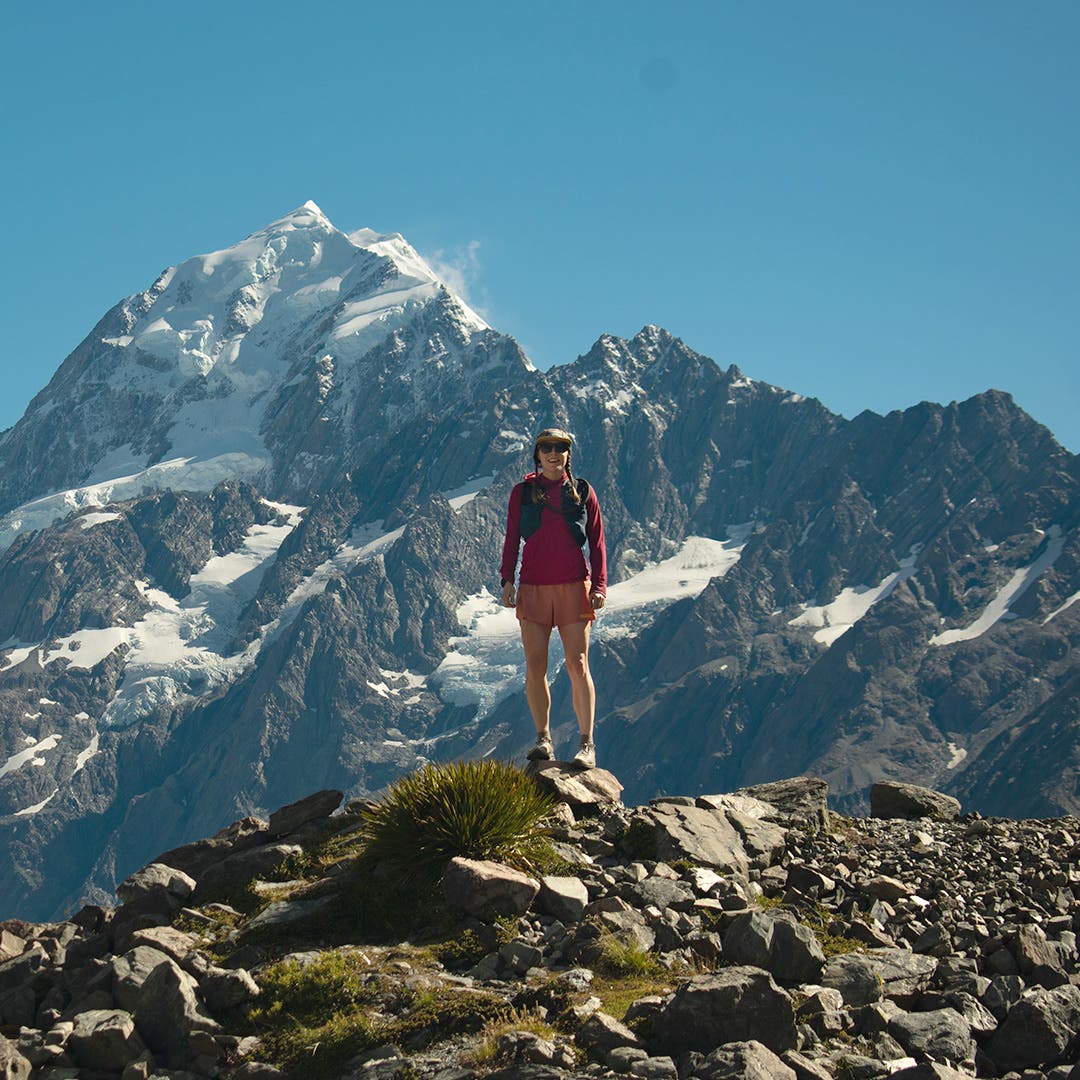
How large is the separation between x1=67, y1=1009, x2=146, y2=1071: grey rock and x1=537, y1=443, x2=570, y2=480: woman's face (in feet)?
30.7

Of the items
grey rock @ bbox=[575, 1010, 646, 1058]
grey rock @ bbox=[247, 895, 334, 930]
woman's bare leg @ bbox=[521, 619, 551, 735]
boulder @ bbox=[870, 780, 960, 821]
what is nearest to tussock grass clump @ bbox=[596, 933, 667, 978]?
grey rock @ bbox=[575, 1010, 646, 1058]

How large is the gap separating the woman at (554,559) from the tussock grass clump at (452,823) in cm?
435

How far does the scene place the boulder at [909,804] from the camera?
22.1m

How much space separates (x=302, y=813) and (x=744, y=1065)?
898 cm

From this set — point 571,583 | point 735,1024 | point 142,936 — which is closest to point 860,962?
point 735,1024

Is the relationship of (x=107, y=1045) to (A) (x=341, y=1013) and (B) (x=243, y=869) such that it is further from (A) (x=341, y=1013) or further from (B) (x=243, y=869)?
(B) (x=243, y=869)

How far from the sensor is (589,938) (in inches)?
478

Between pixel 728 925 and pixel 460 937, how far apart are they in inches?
93.3

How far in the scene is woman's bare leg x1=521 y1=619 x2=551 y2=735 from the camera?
63.4ft

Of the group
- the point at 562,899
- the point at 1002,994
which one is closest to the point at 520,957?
the point at 562,899

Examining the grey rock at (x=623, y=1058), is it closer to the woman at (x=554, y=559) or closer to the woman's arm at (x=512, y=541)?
the woman at (x=554, y=559)

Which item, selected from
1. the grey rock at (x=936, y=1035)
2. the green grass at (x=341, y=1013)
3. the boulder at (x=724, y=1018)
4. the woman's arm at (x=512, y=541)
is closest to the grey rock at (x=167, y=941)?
the green grass at (x=341, y=1013)

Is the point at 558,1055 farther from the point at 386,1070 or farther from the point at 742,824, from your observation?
the point at 742,824

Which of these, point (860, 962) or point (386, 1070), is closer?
point (386, 1070)
